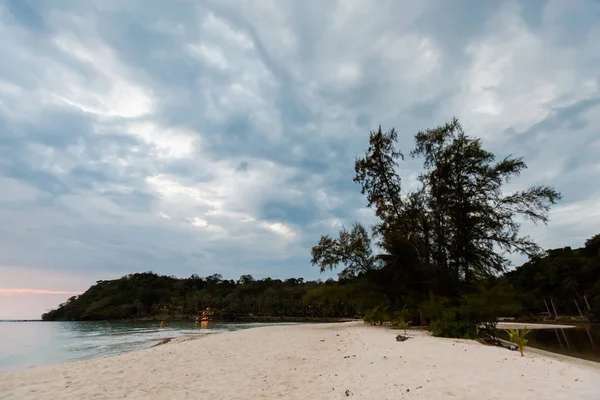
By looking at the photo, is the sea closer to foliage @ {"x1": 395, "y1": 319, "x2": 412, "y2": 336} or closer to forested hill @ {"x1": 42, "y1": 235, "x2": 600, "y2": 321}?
forested hill @ {"x1": 42, "y1": 235, "x2": 600, "y2": 321}

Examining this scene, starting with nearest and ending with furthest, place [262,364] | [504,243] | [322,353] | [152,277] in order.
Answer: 1. [262,364]
2. [322,353]
3. [504,243]
4. [152,277]

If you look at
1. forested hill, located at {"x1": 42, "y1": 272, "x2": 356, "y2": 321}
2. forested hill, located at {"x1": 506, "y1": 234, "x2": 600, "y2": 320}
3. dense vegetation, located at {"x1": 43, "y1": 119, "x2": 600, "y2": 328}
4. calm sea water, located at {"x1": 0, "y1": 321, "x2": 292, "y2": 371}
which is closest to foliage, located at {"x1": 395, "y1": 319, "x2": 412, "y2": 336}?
dense vegetation, located at {"x1": 43, "y1": 119, "x2": 600, "y2": 328}

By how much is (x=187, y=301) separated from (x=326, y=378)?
151455mm

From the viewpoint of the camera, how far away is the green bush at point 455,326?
18.1 metres

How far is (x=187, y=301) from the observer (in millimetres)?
146500

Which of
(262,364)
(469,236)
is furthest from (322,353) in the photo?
(469,236)

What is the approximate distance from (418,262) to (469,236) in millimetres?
4265

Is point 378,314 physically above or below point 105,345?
above

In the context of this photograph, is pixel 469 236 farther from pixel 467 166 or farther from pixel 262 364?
pixel 262 364

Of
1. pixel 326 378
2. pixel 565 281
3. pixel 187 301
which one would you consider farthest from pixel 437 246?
pixel 187 301

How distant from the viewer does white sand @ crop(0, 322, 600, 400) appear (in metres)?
7.06

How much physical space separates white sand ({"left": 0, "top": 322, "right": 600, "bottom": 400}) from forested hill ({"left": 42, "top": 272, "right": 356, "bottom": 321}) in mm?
106605

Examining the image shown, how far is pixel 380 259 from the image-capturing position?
28266 millimetres

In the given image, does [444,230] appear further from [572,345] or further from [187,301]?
[187,301]
